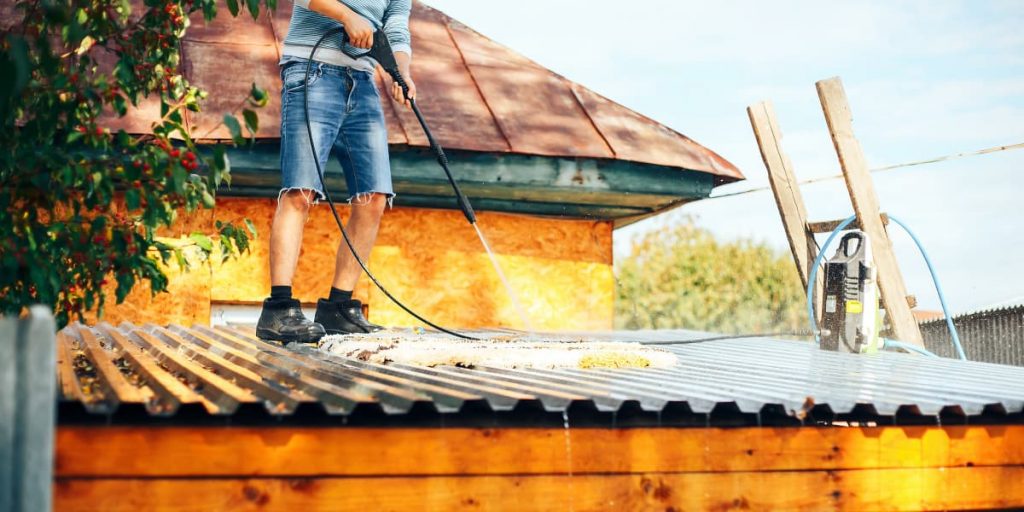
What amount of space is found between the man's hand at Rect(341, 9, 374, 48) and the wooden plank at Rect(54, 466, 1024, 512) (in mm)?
2747

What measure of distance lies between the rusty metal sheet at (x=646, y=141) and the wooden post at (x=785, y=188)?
0.44 m

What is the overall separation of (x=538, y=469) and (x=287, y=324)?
7.84 ft

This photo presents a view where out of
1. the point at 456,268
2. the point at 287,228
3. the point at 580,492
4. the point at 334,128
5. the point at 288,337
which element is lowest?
the point at 580,492

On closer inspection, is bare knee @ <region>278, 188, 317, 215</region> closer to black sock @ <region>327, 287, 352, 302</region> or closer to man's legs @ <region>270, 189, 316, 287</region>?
man's legs @ <region>270, 189, 316, 287</region>

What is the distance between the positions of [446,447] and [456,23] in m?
7.10

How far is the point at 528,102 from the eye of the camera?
8.27 meters

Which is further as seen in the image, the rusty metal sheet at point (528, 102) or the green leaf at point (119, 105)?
the rusty metal sheet at point (528, 102)

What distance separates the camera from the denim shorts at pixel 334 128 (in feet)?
16.6

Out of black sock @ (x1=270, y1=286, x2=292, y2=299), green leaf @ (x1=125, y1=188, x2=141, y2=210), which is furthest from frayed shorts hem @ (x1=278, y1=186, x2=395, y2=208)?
green leaf @ (x1=125, y1=188, x2=141, y2=210)

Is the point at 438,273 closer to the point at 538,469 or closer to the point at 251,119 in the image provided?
the point at 251,119

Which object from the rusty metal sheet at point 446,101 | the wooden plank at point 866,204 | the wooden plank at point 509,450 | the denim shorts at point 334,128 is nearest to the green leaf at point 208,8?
the denim shorts at point 334,128

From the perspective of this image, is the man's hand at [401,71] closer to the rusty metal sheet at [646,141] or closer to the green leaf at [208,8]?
the green leaf at [208,8]

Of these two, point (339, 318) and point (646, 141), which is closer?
point (339, 318)

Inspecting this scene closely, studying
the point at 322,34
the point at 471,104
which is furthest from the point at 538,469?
the point at 471,104
